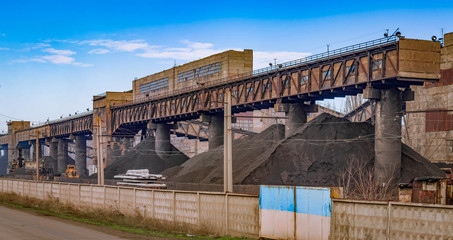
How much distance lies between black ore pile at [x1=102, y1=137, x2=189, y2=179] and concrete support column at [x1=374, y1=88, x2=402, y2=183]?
4324 cm

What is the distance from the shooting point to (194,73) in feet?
287

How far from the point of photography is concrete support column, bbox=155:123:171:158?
280 feet

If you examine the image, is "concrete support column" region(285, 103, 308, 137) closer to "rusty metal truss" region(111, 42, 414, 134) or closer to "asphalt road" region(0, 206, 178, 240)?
"rusty metal truss" region(111, 42, 414, 134)

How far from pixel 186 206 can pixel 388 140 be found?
2563cm

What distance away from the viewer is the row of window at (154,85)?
320ft

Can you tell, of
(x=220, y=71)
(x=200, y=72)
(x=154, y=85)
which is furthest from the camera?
(x=154, y=85)

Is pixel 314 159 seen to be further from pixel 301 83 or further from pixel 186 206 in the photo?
pixel 186 206

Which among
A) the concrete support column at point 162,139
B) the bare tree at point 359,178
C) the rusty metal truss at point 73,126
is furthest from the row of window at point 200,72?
the bare tree at point 359,178

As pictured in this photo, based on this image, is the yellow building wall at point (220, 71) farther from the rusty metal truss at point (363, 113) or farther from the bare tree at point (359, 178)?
the bare tree at point (359, 178)

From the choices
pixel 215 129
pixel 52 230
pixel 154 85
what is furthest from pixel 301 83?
pixel 154 85

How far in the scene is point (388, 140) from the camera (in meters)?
45.4

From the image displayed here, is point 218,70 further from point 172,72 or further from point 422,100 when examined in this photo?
point 422,100

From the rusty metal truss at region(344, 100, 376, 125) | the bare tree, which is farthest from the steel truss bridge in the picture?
the rusty metal truss at region(344, 100, 376, 125)

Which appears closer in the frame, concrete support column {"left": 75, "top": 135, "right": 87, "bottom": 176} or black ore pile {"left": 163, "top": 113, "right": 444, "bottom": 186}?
black ore pile {"left": 163, "top": 113, "right": 444, "bottom": 186}
